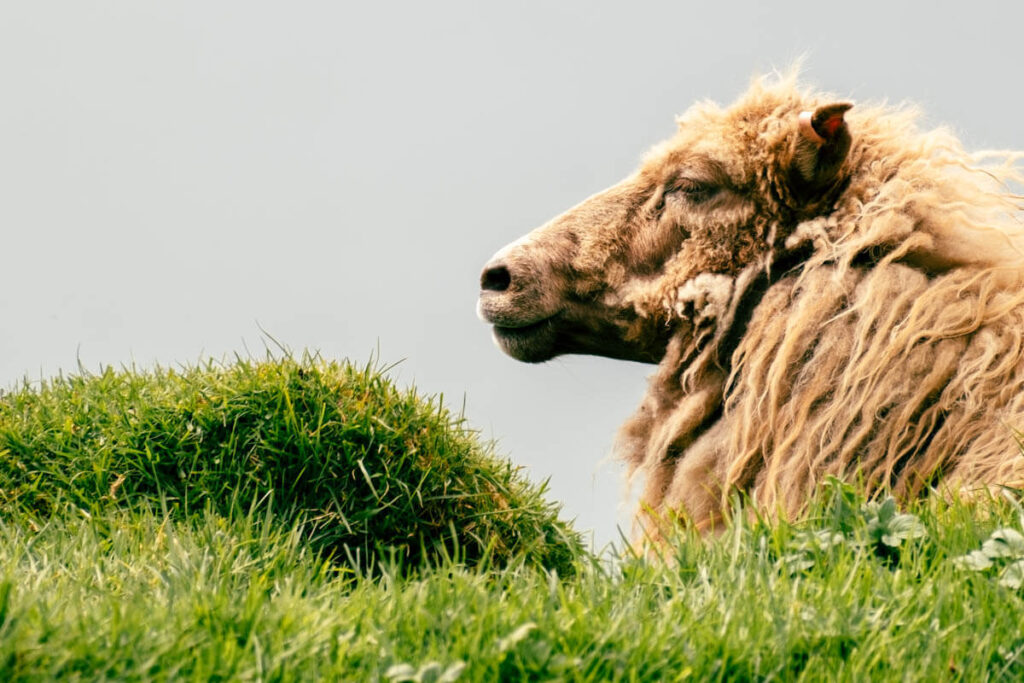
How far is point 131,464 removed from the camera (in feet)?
15.5

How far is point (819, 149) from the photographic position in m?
4.80

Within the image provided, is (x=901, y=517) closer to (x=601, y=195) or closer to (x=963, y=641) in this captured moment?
(x=963, y=641)

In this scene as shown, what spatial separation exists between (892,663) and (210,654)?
1.38 meters

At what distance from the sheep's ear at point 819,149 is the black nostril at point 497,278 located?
1.14 meters

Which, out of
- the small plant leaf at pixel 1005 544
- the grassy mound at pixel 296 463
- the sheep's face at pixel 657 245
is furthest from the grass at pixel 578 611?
the sheep's face at pixel 657 245

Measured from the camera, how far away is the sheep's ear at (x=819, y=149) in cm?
468

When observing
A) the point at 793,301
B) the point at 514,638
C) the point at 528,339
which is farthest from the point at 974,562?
the point at 528,339

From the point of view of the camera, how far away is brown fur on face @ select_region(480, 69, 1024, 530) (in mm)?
4363

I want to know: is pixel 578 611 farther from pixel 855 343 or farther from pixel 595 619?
pixel 855 343

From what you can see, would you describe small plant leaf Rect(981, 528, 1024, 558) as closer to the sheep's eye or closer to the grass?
the grass

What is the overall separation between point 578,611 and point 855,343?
211 cm

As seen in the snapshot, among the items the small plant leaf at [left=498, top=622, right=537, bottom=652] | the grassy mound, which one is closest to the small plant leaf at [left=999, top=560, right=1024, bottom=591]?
the small plant leaf at [left=498, top=622, right=537, bottom=652]

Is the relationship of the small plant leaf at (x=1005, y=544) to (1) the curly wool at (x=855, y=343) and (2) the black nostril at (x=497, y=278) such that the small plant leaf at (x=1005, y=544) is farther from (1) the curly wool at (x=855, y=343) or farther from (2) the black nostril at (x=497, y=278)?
(2) the black nostril at (x=497, y=278)

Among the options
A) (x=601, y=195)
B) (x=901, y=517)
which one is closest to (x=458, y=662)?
(x=901, y=517)
